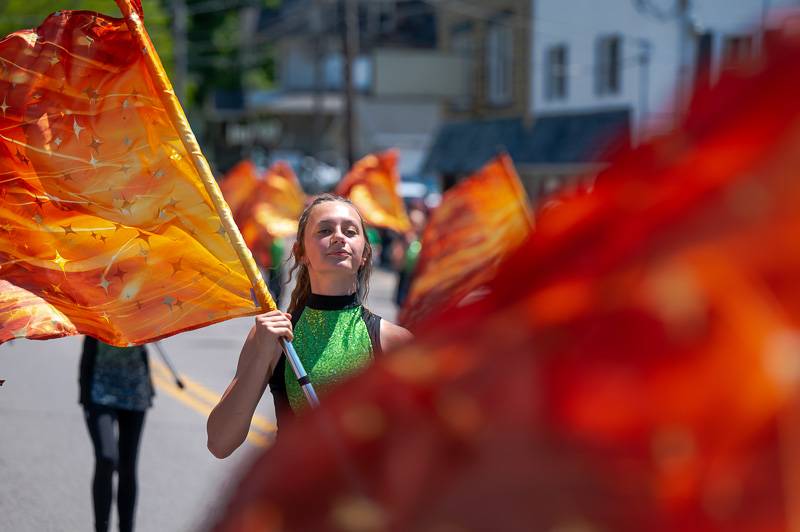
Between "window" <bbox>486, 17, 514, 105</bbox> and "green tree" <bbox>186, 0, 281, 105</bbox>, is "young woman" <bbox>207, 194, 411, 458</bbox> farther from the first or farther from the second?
"green tree" <bbox>186, 0, 281, 105</bbox>

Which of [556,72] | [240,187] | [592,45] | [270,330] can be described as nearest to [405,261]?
[240,187]

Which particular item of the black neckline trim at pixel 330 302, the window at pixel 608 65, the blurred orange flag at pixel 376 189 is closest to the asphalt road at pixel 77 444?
the black neckline trim at pixel 330 302

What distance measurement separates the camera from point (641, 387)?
103 centimetres

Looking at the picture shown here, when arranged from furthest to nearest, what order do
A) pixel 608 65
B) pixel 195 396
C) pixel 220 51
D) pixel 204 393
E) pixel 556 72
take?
1. pixel 220 51
2. pixel 556 72
3. pixel 608 65
4. pixel 204 393
5. pixel 195 396

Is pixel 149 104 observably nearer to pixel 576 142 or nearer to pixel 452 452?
pixel 452 452

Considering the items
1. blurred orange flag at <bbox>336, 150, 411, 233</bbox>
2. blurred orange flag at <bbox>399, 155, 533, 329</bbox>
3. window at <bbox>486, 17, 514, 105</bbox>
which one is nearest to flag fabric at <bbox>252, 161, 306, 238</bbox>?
blurred orange flag at <bbox>336, 150, 411, 233</bbox>

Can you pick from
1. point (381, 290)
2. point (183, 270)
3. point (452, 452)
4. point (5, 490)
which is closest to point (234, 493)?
point (452, 452)

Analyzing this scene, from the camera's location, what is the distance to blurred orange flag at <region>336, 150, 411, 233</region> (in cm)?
1349

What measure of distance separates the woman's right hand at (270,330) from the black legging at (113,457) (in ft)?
7.33

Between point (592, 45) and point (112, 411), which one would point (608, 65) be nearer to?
point (592, 45)

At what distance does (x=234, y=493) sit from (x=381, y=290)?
22249 millimetres

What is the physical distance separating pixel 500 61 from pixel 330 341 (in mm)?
33423

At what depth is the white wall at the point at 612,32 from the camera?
24.6 metres

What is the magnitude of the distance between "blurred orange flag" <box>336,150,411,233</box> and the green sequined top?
944cm
